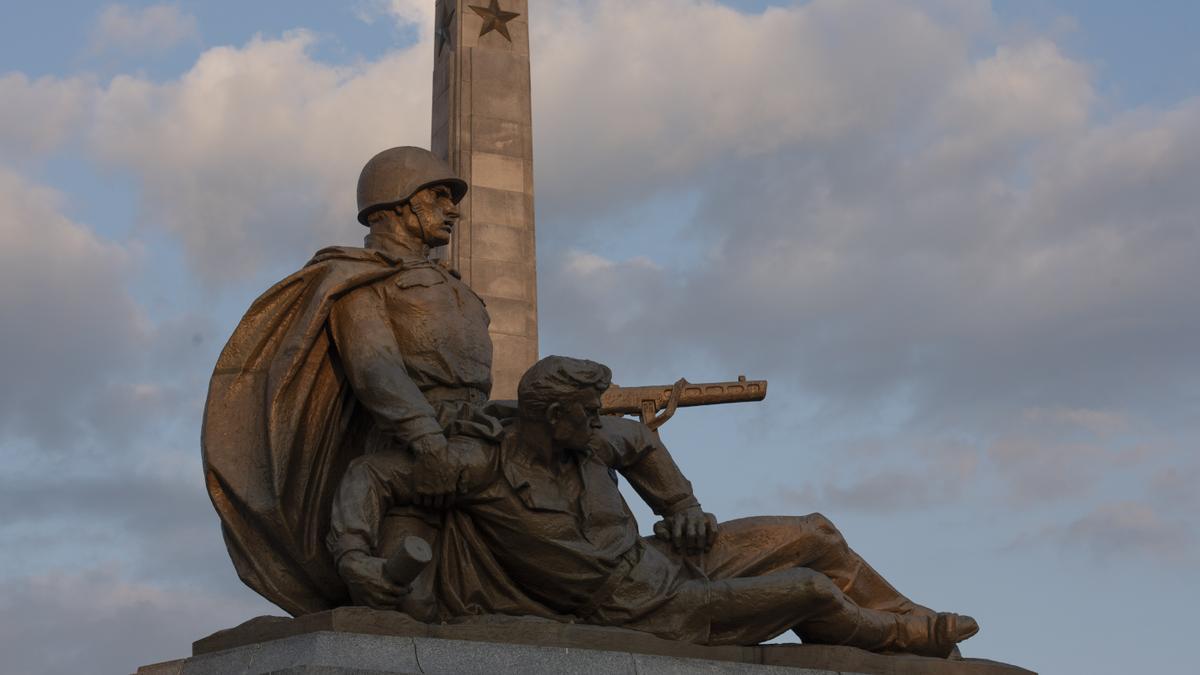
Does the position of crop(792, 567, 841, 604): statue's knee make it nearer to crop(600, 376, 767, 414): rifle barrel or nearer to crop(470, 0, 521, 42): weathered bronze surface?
crop(600, 376, 767, 414): rifle barrel

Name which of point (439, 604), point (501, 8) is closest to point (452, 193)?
point (439, 604)

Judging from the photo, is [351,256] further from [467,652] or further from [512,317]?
[512,317]

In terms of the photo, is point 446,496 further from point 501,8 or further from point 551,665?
point 501,8

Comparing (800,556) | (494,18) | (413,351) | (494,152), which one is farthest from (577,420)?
(494,18)

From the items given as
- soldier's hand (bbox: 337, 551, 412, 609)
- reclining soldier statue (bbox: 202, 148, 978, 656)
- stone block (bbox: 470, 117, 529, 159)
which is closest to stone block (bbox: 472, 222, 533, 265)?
stone block (bbox: 470, 117, 529, 159)

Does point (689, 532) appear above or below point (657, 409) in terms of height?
below

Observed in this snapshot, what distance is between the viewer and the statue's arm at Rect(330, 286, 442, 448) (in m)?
9.39

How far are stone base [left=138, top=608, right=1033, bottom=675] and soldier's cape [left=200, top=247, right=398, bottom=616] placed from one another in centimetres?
48

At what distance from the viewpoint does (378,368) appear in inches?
376

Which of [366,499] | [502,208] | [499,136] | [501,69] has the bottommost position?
[366,499]

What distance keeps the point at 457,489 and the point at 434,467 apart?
0.19 metres

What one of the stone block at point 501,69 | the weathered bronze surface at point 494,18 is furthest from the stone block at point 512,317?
the weathered bronze surface at point 494,18

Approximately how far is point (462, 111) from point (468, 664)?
12.7 metres

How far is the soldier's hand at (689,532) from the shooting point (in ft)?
32.8
